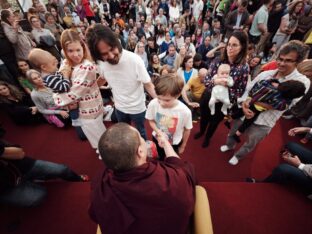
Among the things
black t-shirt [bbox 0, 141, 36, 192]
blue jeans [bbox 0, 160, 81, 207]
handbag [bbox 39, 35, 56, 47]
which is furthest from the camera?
handbag [bbox 39, 35, 56, 47]

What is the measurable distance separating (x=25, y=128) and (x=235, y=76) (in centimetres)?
350

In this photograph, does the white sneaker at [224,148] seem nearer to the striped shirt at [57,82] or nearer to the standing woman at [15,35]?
the striped shirt at [57,82]

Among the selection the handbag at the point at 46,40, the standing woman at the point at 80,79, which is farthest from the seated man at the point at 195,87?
the handbag at the point at 46,40

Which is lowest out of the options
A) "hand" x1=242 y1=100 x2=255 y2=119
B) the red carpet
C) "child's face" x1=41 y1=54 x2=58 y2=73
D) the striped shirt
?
the red carpet

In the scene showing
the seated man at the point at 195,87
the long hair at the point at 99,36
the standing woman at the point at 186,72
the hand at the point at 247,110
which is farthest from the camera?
the standing woman at the point at 186,72

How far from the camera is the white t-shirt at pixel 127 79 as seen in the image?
1485mm

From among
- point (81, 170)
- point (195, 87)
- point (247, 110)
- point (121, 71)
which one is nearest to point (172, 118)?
point (121, 71)

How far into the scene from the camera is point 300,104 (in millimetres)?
2756

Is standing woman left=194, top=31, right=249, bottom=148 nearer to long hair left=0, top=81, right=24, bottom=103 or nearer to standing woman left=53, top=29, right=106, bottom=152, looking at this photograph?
standing woman left=53, top=29, right=106, bottom=152

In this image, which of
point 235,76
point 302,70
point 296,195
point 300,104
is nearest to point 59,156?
point 235,76

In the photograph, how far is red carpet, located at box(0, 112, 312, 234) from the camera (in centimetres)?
157

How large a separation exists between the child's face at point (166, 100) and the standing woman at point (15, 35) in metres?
3.63

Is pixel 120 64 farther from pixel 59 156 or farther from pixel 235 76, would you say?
pixel 59 156

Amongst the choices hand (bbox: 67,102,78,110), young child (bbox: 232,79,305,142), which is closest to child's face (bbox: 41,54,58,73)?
hand (bbox: 67,102,78,110)
